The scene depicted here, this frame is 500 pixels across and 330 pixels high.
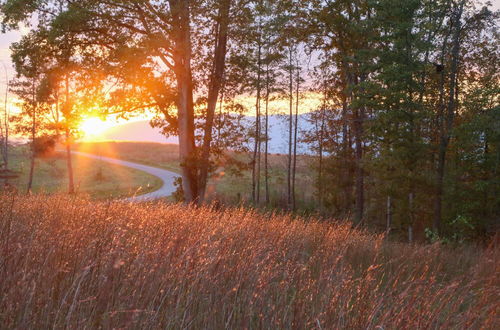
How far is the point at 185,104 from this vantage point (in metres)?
18.8

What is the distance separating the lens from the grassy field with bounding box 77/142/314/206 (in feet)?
96.3

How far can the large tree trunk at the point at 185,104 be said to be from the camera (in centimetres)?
1780

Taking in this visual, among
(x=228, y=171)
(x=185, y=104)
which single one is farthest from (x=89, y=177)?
(x=185, y=104)

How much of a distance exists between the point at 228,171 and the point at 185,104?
466cm

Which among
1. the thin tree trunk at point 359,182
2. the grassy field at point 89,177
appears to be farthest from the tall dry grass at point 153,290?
the grassy field at point 89,177

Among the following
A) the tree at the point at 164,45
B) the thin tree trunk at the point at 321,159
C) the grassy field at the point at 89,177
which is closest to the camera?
the tree at the point at 164,45

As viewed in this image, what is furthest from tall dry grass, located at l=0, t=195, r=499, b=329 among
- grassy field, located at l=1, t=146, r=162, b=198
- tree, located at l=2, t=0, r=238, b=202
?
grassy field, located at l=1, t=146, r=162, b=198

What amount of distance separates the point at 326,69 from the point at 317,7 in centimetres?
402

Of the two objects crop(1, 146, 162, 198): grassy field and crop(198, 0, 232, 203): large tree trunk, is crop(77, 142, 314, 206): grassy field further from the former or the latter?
crop(1, 146, 162, 198): grassy field

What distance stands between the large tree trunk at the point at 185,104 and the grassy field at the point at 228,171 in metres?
1.27

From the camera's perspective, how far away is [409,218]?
19016 millimetres

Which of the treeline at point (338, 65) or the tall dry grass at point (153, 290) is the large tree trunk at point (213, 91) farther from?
the tall dry grass at point (153, 290)

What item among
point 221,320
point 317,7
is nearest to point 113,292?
point 221,320

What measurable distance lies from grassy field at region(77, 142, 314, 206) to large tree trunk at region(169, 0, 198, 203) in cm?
127
